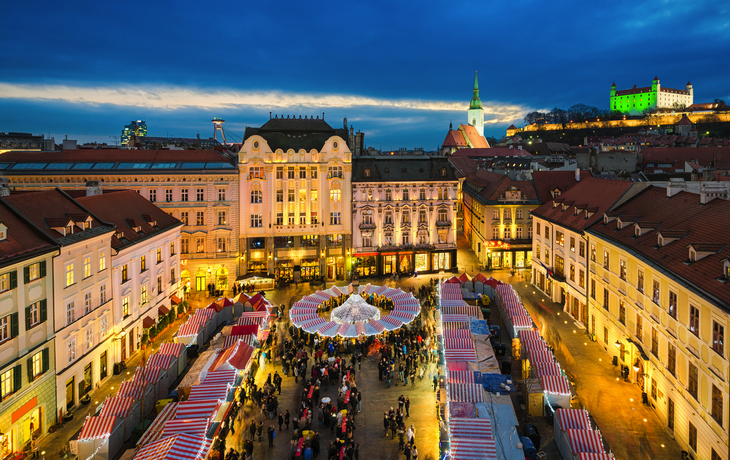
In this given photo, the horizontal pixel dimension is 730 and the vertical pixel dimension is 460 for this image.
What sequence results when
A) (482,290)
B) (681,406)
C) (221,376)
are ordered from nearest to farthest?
(681,406)
(221,376)
(482,290)

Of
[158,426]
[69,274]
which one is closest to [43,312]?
[69,274]

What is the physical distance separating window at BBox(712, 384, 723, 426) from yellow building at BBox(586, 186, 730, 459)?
0.04 meters

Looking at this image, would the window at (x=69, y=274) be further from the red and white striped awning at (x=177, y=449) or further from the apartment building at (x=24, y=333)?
the red and white striped awning at (x=177, y=449)

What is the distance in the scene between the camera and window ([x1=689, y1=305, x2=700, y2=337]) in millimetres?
20188

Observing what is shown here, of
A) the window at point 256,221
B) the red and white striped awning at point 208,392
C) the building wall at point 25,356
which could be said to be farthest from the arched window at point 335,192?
the red and white striped awning at point 208,392

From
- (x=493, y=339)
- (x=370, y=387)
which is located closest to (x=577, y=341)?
(x=493, y=339)

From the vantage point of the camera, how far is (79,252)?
26453 mm

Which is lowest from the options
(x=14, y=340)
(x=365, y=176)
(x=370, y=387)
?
(x=370, y=387)

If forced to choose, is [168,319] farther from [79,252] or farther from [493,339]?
[493,339]

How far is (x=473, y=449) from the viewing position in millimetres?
17531

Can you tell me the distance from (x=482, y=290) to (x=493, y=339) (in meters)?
12.5

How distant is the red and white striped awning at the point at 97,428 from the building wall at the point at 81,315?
5473mm

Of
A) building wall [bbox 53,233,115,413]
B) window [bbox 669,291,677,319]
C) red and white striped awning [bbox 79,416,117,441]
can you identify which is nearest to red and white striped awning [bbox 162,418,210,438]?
red and white striped awning [bbox 79,416,117,441]

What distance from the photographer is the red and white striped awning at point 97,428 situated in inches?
779
